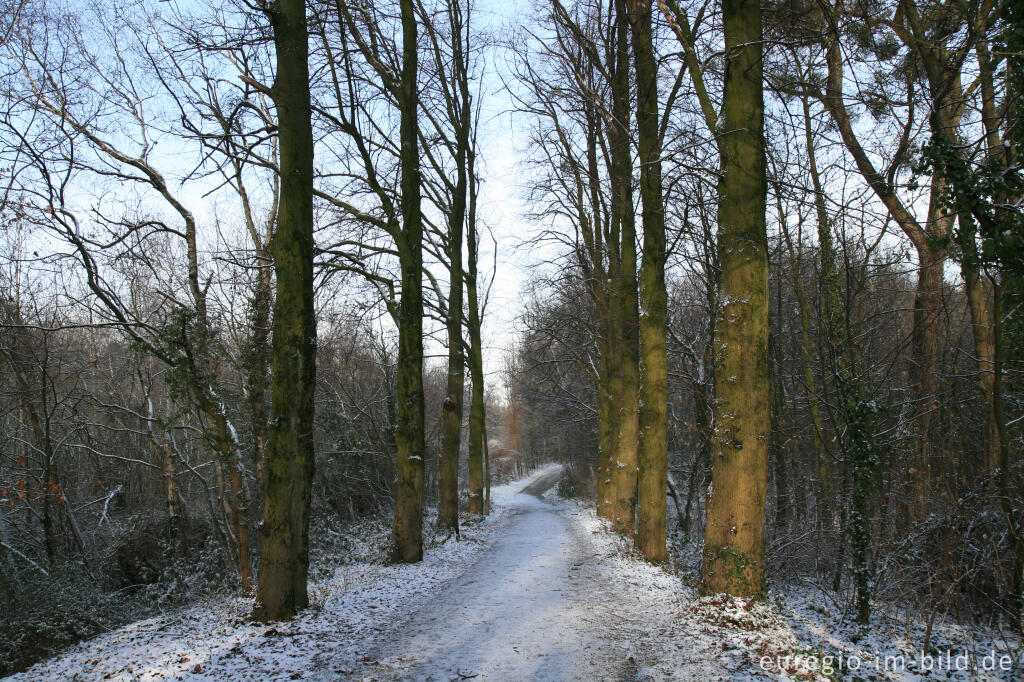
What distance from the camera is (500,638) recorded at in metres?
5.70

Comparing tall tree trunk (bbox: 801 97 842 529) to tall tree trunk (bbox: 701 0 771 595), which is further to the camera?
tall tree trunk (bbox: 801 97 842 529)

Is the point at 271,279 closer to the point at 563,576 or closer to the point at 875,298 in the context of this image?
the point at 563,576

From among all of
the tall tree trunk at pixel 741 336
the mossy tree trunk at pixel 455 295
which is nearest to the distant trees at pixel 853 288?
the tall tree trunk at pixel 741 336

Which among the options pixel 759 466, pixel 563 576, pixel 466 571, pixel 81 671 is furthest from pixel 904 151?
pixel 81 671

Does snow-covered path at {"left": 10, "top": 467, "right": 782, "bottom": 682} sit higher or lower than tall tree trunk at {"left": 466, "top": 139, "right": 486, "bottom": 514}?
lower

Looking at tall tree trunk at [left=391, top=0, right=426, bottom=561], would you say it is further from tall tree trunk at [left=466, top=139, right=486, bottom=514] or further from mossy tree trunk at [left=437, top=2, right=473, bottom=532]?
tall tree trunk at [left=466, top=139, right=486, bottom=514]

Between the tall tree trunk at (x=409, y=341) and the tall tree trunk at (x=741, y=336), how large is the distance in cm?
581

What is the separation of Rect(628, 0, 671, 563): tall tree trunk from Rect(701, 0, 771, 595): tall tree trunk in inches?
146

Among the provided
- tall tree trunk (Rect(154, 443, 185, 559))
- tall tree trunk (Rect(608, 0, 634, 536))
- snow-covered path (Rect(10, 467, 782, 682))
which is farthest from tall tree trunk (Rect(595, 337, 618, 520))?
tall tree trunk (Rect(154, 443, 185, 559))

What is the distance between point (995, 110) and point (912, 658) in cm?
787

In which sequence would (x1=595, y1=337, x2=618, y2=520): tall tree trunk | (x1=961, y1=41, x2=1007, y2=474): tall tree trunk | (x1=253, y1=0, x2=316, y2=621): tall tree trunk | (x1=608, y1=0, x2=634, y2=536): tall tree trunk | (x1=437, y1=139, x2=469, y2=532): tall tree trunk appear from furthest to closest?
(x1=595, y1=337, x2=618, y2=520): tall tree trunk, (x1=437, y1=139, x2=469, y2=532): tall tree trunk, (x1=608, y1=0, x2=634, y2=536): tall tree trunk, (x1=961, y1=41, x2=1007, y2=474): tall tree trunk, (x1=253, y1=0, x2=316, y2=621): tall tree trunk

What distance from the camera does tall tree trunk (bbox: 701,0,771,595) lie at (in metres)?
5.88

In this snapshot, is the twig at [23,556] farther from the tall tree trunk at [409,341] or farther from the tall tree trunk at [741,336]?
the tall tree trunk at [741,336]

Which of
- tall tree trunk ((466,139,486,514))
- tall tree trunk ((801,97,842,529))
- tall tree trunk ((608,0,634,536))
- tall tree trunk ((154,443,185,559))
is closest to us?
tall tree trunk ((801,97,842,529))
